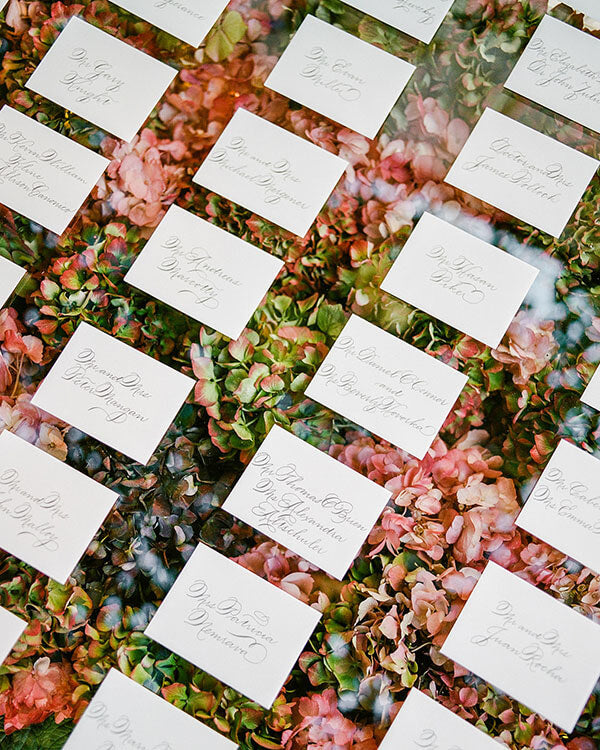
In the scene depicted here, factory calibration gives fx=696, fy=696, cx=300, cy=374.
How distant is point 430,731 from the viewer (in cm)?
83

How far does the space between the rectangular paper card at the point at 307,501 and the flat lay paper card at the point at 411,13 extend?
634 mm

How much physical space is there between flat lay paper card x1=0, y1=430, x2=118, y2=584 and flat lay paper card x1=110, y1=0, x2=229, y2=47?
65 cm

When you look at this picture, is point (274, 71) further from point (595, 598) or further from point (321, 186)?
point (595, 598)

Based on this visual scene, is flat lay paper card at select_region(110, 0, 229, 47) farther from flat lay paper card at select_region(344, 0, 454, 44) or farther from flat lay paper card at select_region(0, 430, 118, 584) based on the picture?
flat lay paper card at select_region(0, 430, 118, 584)

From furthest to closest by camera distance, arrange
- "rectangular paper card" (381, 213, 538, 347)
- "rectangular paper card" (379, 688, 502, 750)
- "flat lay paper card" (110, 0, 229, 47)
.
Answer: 1. "flat lay paper card" (110, 0, 229, 47)
2. "rectangular paper card" (381, 213, 538, 347)
3. "rectangular paper card" (379, 688, 502, 750)

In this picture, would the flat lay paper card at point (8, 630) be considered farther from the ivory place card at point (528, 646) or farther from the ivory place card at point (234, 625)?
the ivory place card at point (528, 646)

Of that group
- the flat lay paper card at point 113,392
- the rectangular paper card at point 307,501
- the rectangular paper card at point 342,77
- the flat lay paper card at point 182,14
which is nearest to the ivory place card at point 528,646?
the rectangular paper card at point 307,501

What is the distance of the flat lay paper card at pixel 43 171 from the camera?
99cm

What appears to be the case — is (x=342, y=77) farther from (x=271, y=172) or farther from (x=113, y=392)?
(x=113, y=392)

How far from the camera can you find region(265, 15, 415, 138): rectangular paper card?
3.32ft

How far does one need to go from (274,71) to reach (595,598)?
848 mm

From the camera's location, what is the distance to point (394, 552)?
88cm

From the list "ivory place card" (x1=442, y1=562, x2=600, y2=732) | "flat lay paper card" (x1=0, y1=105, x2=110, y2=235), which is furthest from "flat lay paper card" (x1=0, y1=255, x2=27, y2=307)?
"ivory place card" (x1=442, y1=562, x2=600, y2=732)

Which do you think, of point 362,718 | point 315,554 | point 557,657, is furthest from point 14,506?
point 557,657
